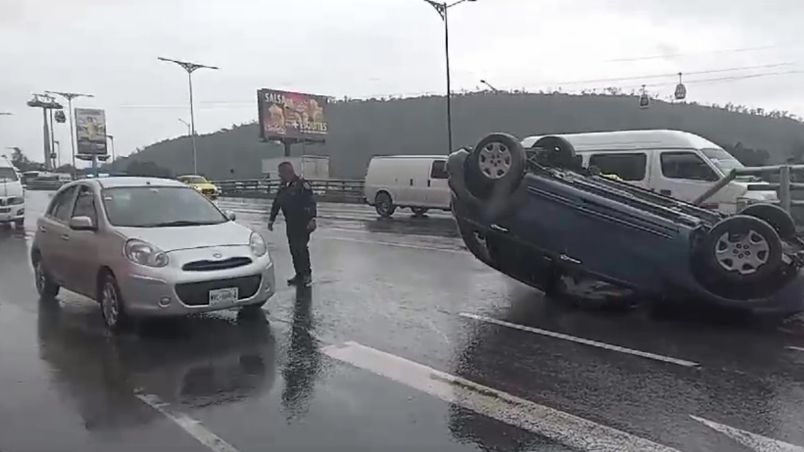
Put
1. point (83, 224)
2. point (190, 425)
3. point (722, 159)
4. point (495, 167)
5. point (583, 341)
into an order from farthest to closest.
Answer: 1. point (722, 159)
2. point (495, 167)
3. point (83, 224)
4. point (583, 341)
5. point (190, 425)

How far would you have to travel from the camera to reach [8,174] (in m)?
22.7

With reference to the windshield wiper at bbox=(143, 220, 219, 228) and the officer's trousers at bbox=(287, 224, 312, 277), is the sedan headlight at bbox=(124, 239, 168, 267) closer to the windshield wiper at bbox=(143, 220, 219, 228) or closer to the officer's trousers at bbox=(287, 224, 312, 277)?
the windshield wiper at bbox=(143, 220, 219, 228)

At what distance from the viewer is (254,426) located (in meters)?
4.97

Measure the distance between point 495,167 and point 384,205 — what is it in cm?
1703

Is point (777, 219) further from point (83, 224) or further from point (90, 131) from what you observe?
point (90, 131)

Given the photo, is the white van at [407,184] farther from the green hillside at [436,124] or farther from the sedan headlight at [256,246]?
the green hillside at [436,124]

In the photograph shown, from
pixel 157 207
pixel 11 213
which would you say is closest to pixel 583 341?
pixel 157 207

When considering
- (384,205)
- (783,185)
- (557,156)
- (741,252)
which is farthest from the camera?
(384,205)

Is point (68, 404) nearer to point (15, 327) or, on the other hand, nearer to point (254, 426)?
point (254, 426)

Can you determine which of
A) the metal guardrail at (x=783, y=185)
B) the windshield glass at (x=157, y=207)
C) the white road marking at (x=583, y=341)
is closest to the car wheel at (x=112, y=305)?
the windshield glass at (x=157, y=207)

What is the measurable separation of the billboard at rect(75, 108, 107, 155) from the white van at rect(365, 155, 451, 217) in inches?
2119

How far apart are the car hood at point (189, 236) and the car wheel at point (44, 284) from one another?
8.31 feet

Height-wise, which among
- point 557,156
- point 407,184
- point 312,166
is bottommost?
point 407,184

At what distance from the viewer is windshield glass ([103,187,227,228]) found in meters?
8.20
